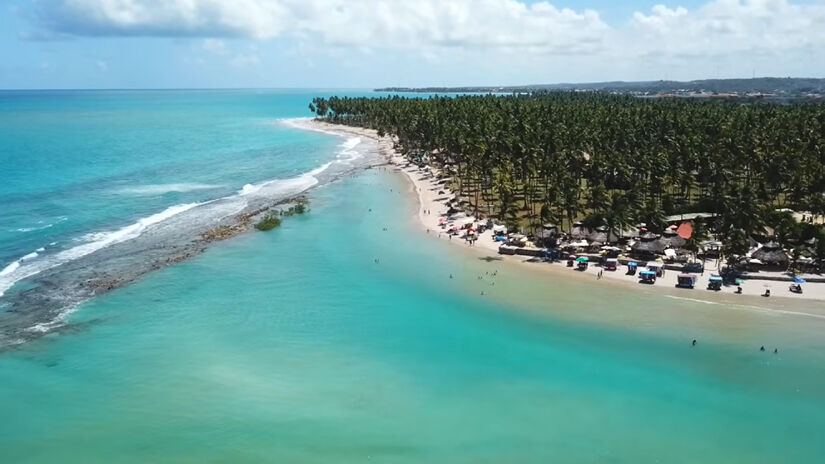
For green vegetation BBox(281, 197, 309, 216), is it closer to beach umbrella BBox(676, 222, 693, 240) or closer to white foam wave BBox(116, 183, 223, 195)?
white foam wave BBox(116, 183, 223, 195)

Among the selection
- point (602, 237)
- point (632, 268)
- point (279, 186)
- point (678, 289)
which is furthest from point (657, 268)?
point (279, 186)

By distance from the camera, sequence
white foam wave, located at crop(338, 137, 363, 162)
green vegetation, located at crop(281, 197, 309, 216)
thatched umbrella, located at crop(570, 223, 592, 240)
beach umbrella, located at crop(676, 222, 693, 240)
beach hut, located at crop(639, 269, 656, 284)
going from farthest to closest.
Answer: white foam wave, located at crop(338, 137, 363, 162), green vegetation, located at crop(281, 197, 309, 216), thatched umbrella, located at crop(570, 223, 592, 240), beach umbrella, located at crop(676, 222, 693, 240), beach hut, located at crop(639, 269, 656, 284)

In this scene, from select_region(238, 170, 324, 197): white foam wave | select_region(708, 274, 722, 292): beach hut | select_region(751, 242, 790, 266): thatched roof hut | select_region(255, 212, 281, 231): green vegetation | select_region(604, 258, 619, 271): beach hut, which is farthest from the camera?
select_region(238, 170, 324, 197): white foam wave

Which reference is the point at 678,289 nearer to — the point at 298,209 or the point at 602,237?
the point at 602,237

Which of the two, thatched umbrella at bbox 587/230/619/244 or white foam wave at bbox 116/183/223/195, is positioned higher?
white foam wave at bbox 116/183/223/195

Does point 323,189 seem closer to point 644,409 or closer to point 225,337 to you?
point 225,337

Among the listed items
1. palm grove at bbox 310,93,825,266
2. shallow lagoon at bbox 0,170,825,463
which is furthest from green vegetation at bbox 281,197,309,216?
shallow lagoon at bbox 0,170,825,463
